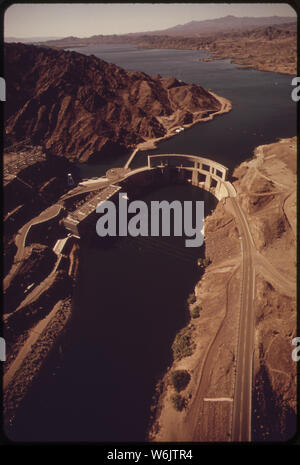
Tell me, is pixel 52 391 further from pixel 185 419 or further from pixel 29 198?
pixel 29 198

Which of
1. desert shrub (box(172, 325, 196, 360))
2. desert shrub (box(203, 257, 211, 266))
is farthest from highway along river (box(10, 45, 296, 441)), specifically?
desert shrub (box(203, 257, 211, 266))

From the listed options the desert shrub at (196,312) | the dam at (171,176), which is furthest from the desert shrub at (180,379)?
the dam at (171,176)

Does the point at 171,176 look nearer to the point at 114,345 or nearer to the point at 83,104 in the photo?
the point at 114,345

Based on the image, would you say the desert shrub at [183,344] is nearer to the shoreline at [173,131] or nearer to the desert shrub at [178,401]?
the desert shrub at [178,401]

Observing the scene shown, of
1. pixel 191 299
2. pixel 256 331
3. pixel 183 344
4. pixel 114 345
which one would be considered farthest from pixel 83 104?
pixel 256 331

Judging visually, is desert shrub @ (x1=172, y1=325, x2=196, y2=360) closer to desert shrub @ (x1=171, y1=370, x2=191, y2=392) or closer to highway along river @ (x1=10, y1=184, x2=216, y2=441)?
highway along river @ (x1=10, y1=184, x2=216, y2=441)

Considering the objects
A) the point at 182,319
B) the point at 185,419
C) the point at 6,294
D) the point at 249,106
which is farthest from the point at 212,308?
the point at 249,106
